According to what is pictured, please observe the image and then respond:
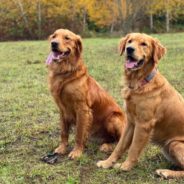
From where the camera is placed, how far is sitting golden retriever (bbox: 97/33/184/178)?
556 centimetres

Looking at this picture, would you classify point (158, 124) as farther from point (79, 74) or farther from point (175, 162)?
point (79, 74)

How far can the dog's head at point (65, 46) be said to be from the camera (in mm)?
6172

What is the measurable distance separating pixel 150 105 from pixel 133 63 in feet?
1.74

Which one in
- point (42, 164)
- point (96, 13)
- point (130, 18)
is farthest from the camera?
point (96, 13)

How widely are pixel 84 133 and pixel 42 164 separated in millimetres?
769

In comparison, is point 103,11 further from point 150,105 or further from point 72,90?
point 150,105

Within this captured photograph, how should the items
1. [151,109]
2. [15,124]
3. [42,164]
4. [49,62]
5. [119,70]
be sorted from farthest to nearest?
1. [119,70]
2. [15,124]
3. [49,62]
4. [42,164]
5. [151,109]

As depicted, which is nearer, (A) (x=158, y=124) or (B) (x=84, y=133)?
(A) (x=158, y=124)

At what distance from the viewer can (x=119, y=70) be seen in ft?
48.6

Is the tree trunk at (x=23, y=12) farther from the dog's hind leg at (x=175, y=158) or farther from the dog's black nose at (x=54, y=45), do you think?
the dog's hind leg at (x=175, y=158)

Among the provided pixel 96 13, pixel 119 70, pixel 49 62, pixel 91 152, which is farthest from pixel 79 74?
pixel 96 13

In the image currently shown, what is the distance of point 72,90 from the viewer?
620 cm

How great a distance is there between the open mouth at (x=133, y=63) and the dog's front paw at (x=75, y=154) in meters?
1.42

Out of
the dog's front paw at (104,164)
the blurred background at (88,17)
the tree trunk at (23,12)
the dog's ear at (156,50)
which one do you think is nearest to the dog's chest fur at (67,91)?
the dog's front paw at (104,164)
